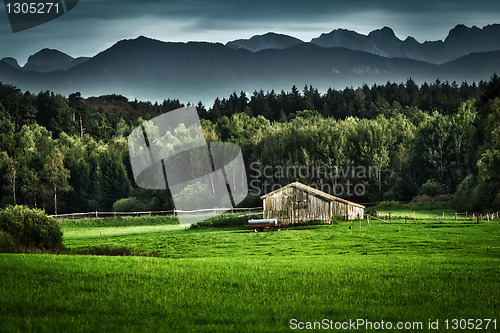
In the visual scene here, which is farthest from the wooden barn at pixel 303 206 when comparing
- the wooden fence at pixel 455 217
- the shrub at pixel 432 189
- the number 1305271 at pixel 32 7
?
the number 1305271 at pixel 32 7

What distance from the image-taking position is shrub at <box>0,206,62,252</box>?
43.7 m

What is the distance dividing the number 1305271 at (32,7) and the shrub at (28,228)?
20.1 meters

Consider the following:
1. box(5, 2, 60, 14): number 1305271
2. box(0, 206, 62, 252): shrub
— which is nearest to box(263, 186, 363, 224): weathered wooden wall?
box(0, 206, 62, 252): shrub

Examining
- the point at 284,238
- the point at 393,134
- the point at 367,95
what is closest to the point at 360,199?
the point at 393,134

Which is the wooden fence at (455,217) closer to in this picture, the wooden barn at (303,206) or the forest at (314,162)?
the wooden barn at (303,206)

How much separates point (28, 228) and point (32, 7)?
21711mm

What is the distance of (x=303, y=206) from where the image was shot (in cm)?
6950

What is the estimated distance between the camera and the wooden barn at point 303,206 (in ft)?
226

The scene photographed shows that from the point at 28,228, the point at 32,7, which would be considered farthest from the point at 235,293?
the point at 28,228

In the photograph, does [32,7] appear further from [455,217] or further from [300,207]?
[455,217]

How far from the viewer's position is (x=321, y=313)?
16.7 metres

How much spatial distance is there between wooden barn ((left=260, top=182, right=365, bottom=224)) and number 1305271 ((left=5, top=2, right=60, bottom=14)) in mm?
45808

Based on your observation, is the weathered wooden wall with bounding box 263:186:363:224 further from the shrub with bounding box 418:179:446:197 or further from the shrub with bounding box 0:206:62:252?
the shrub with bounding box 0:206:62:252

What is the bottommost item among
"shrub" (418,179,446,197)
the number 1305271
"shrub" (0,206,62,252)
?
"shrub" (418,179,446,197)
